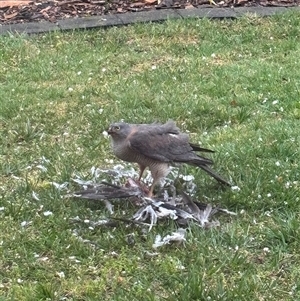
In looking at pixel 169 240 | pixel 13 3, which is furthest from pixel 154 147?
pixel 13 3

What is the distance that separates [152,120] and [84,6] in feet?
11.3

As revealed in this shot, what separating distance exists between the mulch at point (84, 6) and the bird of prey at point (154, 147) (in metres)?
4.50

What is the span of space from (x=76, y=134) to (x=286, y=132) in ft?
5.24

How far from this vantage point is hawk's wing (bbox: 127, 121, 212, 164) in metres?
4.62

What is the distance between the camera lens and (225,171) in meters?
5.21

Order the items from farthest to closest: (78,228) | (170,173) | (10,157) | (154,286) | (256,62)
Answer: (256,62)
(10,157)
(170,173)
(78,228)
(154,286)

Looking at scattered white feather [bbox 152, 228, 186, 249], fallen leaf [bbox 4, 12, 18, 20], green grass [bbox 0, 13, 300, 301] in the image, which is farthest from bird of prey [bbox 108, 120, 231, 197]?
fallen leaf [bbox 4, 12, 18, 20]

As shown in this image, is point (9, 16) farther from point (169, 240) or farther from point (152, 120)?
point (169, 240)

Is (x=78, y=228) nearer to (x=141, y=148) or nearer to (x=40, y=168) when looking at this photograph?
(x=141, y=148)

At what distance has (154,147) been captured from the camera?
466cm

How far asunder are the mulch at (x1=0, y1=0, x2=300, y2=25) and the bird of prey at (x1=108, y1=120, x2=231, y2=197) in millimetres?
4500

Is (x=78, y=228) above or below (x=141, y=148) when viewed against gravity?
below

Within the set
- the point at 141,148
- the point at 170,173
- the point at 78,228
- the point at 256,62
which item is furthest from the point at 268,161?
the point at 256,62

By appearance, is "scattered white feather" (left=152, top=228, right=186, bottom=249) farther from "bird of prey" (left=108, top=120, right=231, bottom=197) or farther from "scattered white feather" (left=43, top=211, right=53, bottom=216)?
"scattered white feather" (left=43, top=211, right=53, bottom=216)
